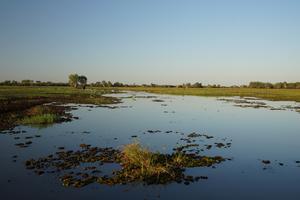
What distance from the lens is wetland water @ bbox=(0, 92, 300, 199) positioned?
13.5 meters

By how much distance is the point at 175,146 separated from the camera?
2266cm

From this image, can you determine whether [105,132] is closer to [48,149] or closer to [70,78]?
Result: [48,149]

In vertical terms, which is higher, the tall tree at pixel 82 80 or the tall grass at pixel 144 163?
the tall tree at pixel 82 80

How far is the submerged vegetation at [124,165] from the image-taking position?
588 inches

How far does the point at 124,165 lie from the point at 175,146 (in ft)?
21.4

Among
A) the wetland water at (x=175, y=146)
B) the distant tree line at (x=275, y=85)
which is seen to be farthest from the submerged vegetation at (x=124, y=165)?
the distant tree line at (x=275, y=85)

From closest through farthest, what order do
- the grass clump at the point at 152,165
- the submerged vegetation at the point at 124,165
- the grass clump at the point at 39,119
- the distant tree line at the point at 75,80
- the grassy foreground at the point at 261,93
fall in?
the submerged vegetation at the point at 124,165, the grass clump at the point at 152,165, the grass clump at the point at 39,119, the grassy foreground at the point at 261,93, the distant tree line at the point at 75,80

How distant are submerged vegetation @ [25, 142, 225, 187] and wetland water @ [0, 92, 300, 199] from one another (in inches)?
20.6

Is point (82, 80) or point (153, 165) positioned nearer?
point (153, 165)

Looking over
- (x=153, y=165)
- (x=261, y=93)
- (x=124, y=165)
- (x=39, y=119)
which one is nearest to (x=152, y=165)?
(x=153, y=165)

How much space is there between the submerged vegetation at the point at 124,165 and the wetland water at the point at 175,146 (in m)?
0.52

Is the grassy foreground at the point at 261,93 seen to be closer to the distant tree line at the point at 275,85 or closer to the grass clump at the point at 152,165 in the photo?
the distant tree line at the point at 275,85

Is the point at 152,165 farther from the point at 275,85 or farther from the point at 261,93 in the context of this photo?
the point at 275,85

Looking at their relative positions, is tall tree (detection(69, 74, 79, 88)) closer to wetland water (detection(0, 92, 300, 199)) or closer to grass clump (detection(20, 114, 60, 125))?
grass clump (detection(20, 114, 60, 125))
